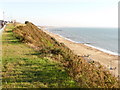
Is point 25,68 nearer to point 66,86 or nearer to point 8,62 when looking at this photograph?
point 8,62

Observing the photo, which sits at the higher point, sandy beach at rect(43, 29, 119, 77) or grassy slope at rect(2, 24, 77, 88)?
grassy slope at rect(2, 24, 77, 88)

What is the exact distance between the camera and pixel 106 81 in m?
7.56

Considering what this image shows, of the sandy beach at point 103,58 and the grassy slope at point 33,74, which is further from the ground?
the grassy slope at point 33,74

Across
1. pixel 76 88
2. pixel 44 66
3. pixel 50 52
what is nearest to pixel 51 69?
pixel 44 66

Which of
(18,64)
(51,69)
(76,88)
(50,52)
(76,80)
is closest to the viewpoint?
(76,88)

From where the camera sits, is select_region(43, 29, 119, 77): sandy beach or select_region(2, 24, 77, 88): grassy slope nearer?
select_region(2, 24, 77, 88): grassy slope

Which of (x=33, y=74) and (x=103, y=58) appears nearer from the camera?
(x=33, y=74)

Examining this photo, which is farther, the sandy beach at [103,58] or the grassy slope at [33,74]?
the sandy beach at [103,58]

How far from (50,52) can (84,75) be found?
19.6 feet

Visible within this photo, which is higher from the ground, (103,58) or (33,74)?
(33,74)

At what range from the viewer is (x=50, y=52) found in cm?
1335

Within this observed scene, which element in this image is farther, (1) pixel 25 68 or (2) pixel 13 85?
(1) pixel 25 68

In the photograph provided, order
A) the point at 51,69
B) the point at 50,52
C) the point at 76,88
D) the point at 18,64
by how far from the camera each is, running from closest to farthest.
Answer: the point at 76,88 → the point at 51,69 → the point at 18,64 → the point at 50,52

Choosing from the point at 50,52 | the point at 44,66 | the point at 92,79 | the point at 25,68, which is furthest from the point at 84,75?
the point at 50,52
